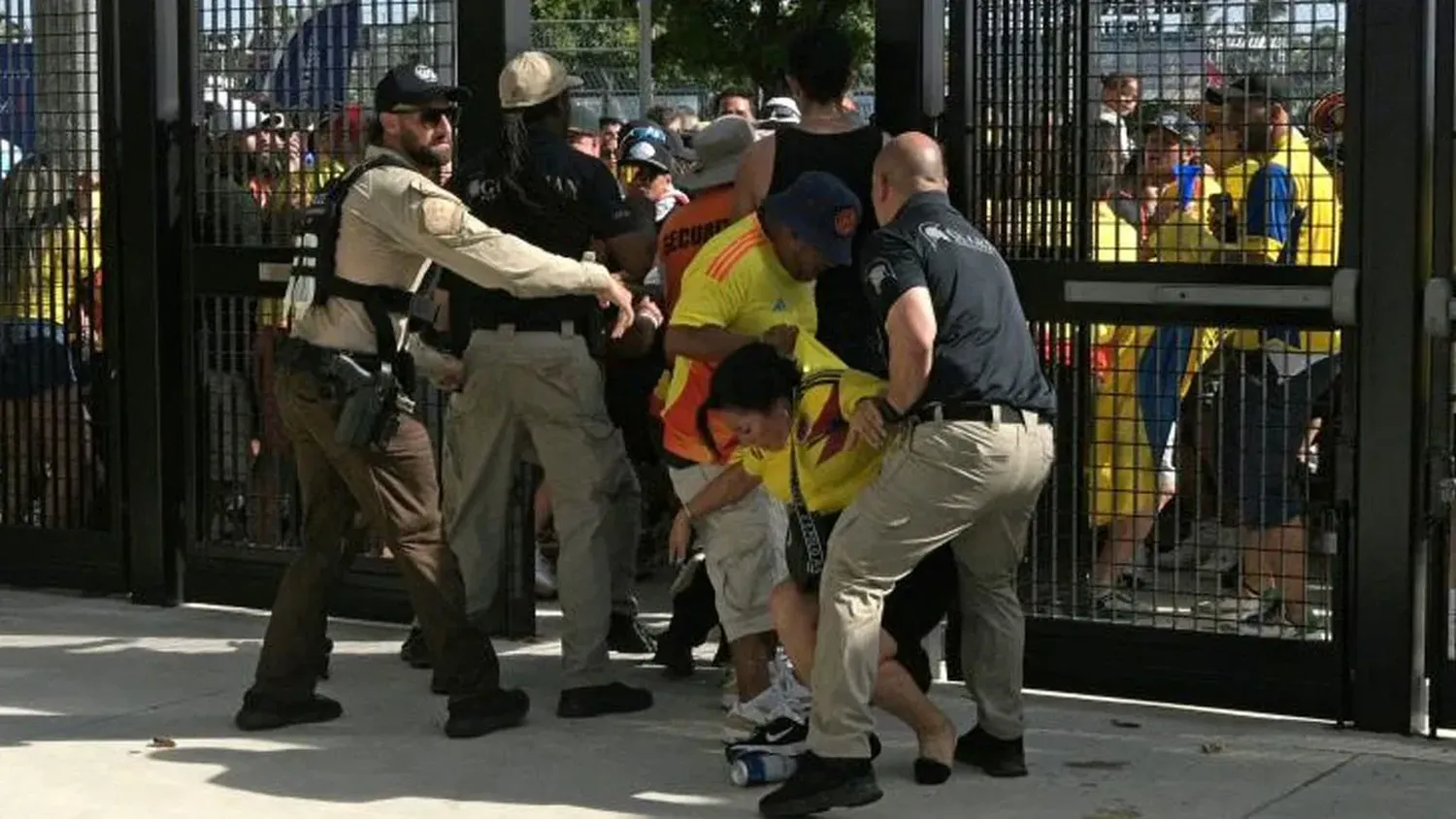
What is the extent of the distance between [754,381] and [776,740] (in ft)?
3.50

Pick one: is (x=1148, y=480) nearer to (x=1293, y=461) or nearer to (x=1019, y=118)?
(x=1293, y=461)

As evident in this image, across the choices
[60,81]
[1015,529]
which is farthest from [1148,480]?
[60,81]

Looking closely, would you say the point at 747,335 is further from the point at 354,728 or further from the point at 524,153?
the point at 354,728

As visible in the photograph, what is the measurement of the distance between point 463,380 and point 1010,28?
203 cm

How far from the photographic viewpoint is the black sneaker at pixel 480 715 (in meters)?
7.22

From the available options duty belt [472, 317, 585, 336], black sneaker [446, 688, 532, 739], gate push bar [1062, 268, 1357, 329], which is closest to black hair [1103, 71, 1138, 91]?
gate push bar [1062, 268, 1357, 329]

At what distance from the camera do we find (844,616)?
20.1ft

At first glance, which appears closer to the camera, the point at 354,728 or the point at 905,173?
the point at 905,173

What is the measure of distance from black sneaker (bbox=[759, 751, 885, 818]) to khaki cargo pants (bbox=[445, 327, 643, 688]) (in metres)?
1.50

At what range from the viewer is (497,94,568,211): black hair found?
299 inches

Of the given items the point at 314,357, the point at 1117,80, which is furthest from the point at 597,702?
the point at 1117,80

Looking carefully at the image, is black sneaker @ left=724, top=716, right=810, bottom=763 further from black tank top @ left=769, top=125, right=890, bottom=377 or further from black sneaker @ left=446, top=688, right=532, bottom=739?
black tank top @ left=769, top=125, right=890, bottom=377

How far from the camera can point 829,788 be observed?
612cm

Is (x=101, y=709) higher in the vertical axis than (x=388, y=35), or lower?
lower
